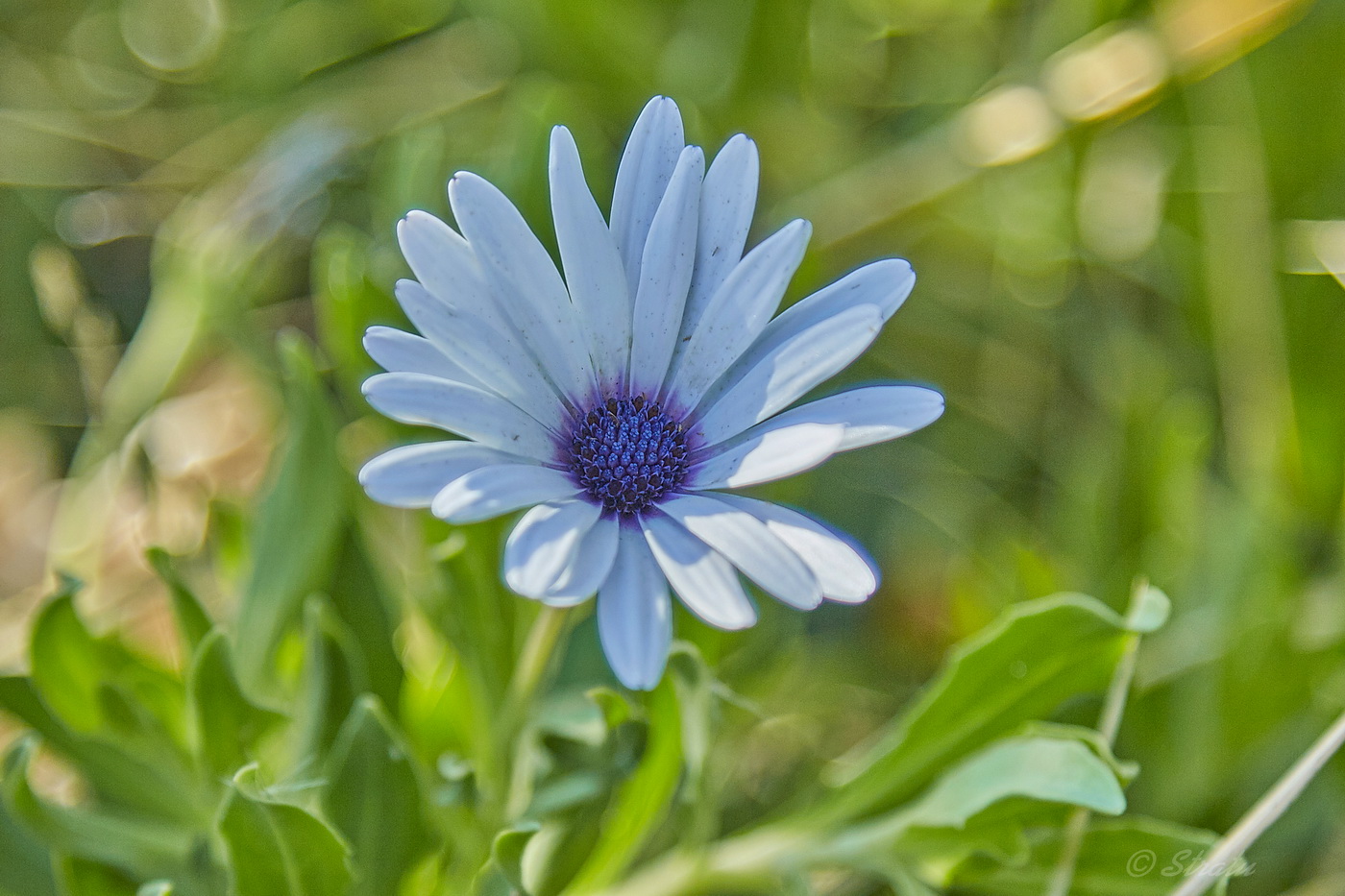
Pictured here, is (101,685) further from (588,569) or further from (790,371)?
(790,371)

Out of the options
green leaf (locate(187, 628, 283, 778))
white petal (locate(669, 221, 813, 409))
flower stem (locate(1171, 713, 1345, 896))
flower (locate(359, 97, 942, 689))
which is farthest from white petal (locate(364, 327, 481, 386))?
flower stem (locate(1171, 713, 1345, 896))

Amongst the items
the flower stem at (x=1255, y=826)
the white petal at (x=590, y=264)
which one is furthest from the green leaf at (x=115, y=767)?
the flower stem at (x=1255, y=826)

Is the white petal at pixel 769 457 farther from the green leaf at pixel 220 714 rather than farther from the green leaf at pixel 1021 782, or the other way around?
the green leaf at pixel 220 714

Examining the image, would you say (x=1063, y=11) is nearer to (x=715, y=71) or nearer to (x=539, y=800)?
(x=715, y=71)

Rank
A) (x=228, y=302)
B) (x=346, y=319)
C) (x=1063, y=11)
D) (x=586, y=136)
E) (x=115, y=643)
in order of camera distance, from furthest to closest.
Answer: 1. (x=1063, y=11)
2. (x=228, y=302)
3. (x=586, y=136)
4. (x=346, y=319)
5. (x=115, y=643)

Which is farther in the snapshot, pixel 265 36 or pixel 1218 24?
pixel 265 36

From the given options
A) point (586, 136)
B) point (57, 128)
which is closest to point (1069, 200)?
point (586, 136)
